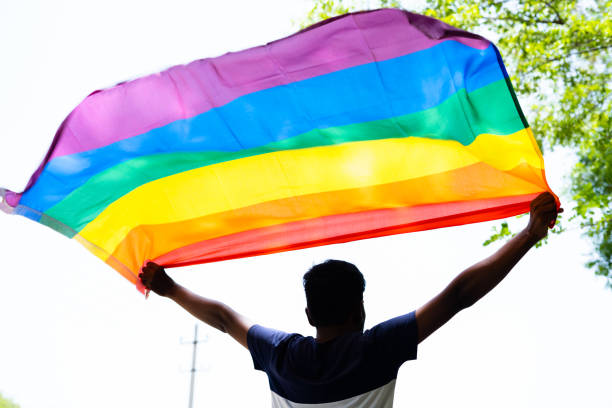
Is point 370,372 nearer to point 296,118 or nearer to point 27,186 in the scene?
point 296,118

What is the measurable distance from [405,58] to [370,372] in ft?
3.64

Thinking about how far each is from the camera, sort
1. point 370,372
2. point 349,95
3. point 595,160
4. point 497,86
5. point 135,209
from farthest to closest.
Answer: point 595,160, point 135,209, point 349,95, point 497,86, point 370,372

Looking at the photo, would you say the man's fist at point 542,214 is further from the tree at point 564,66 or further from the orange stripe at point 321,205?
the tree at point 564,66

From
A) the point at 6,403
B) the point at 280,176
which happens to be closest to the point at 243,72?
the point at 280,176

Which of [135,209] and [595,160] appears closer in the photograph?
[135,209]

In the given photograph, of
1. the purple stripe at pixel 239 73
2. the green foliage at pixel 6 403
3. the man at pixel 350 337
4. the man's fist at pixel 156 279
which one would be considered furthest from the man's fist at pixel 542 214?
the green foliage at pixel 6 403

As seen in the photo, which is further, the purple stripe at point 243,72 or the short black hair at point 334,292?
the purple stripe at point 243,72

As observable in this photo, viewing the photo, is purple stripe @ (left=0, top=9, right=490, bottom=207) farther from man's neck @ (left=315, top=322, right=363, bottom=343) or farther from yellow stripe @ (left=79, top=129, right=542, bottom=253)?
man's neck @ (left=315, top=322, right=363, bottom=343)

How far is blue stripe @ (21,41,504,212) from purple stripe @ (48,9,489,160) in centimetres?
3

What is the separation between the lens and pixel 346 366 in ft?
5.68

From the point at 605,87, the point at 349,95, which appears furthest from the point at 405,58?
the point at 605,87

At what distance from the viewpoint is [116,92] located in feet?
7.76

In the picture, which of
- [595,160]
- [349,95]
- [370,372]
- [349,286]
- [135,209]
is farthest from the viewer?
[595,160]

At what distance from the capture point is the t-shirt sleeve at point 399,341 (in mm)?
1683
